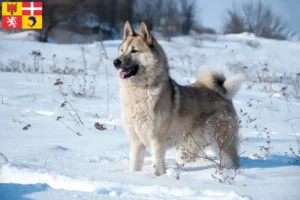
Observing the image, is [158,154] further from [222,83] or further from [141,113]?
[222,83]

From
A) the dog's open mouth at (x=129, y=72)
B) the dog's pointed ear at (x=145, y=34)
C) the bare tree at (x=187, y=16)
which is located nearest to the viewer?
the dog's open mouth at (x=129, y=72)

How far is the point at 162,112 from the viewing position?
3926 mm

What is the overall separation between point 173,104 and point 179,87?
34 cm

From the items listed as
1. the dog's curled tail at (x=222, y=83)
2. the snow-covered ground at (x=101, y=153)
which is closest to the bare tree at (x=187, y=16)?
the snow-covered ground at (x=101, y=153)

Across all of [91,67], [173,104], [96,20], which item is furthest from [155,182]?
[96,20]

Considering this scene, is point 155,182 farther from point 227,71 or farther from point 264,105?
point 227,71

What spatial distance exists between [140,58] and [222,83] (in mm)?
1150

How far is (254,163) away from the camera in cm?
431

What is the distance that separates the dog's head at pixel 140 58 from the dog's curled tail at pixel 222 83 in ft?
2.34

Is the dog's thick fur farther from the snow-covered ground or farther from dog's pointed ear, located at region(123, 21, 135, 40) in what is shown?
the snow-covered ground

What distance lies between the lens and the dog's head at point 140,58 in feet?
13.4

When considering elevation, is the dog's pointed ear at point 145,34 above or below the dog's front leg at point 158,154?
above

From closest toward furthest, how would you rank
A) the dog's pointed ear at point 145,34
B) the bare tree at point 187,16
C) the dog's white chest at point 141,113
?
the dog's white chest at point 141,113 → the dog's pointed ear at point 145,34 → the bare tree at point 187,16

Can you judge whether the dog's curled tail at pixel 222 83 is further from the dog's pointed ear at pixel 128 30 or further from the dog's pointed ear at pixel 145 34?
the dog's pointed ear at pixel 128 30
